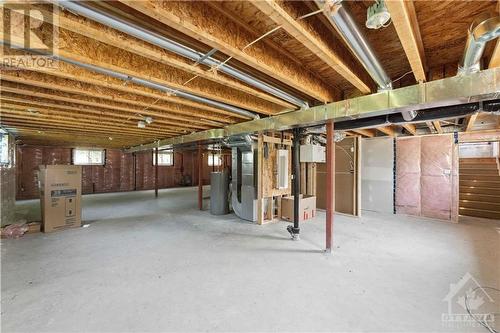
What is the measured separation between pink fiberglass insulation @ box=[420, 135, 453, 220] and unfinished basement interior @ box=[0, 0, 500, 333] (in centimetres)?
3

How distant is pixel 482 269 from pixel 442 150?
3.26 m

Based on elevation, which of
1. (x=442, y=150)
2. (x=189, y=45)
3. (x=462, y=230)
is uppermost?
(x=189, y=45)

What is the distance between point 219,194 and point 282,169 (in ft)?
5.55

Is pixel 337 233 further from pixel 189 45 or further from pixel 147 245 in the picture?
pixel 189 45

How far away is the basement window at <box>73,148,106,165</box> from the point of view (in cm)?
871

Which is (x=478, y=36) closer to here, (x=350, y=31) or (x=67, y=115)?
(x=350, y=31)

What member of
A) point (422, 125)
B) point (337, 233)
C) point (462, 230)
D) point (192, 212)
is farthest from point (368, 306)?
point (422, 125)

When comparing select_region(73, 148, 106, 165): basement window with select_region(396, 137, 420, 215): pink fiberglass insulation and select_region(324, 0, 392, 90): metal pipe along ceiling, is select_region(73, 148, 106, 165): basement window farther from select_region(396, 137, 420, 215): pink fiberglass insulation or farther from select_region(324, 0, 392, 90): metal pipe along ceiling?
select_region(396, 137, 420, 215): pink fiberglass insulation

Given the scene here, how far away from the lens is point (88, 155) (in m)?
9.02

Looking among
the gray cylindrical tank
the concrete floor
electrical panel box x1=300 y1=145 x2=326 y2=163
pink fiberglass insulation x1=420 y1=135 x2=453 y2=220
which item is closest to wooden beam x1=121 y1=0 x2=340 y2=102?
the concrete floor

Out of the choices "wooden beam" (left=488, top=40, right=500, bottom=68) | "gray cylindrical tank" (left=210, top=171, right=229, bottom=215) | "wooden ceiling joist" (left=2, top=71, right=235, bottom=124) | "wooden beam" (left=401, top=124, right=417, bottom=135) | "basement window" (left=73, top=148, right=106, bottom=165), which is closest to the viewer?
"wooden beam" (left=488, top=40, right=500, bottom=68)

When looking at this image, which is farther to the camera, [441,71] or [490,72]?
[441,71]

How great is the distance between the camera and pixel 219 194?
5176mm

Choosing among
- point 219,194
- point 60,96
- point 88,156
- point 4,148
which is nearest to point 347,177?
point 219,194
